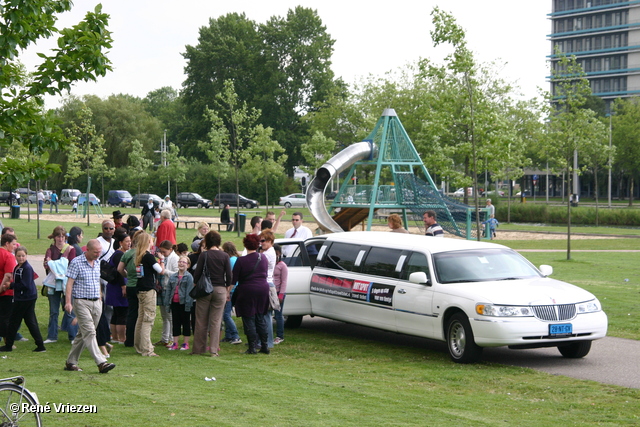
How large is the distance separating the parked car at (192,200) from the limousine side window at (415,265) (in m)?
64.8

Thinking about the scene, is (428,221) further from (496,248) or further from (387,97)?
(387,97)

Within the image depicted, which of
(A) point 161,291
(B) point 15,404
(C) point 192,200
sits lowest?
(B) point 15,404

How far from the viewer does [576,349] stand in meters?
11.5

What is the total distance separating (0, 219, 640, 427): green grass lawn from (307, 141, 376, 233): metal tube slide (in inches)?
792

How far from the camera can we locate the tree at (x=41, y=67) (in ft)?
35.2

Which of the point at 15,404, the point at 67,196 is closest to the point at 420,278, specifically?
the point at 15,404

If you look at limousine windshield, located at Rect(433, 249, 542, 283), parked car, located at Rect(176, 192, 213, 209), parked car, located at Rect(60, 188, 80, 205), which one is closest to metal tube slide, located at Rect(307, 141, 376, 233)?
limousine windshield, located at Rect(433, 249, 542, 283)

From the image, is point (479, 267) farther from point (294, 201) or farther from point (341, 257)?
point (294, 201)

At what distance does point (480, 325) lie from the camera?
10.8 meters

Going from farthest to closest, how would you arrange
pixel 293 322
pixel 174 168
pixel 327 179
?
pixel 174 168 < pixel 327 179 < pixel 293 322

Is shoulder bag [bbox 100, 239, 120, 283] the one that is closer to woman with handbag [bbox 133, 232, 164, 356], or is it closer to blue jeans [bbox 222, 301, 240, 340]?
woman with handbag [bbox 133, 232, 164, 356]

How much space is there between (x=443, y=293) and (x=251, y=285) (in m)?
2.68

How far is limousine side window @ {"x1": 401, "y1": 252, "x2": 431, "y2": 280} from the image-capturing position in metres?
11.9

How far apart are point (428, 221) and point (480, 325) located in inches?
182
